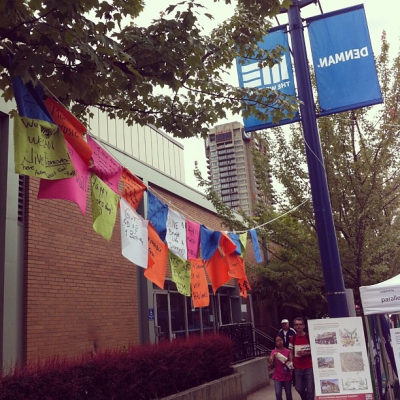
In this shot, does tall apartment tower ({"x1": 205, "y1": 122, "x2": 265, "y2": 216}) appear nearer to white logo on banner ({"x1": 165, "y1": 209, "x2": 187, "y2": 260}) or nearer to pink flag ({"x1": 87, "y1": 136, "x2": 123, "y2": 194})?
white logo on banner ({"x1": 165, "y1": 209, "x2": 187, "y2": 260})

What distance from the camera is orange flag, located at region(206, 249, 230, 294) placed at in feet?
28.2

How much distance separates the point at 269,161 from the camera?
11844 millimetres

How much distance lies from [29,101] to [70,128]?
0.49 meters

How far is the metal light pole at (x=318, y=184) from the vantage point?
6.84 meters

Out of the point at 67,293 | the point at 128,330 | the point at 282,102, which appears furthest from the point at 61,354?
the point at 282,102

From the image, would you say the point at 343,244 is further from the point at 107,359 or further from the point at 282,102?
the point at 107,359

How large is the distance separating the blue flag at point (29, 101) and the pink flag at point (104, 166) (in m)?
0.70

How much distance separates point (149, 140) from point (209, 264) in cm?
915

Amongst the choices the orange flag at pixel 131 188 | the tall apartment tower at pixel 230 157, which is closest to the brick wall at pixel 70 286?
the orange flag at pixel 131 188

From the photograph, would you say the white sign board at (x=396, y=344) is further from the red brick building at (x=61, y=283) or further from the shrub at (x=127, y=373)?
the shrub at (x=127, y=373)

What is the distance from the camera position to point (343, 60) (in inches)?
314

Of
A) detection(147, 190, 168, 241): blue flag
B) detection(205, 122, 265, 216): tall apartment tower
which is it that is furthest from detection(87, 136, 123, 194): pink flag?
detection(205, 122, 265, 216): tall apartment tower

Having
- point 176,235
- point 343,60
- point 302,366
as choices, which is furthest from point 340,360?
point 343,60

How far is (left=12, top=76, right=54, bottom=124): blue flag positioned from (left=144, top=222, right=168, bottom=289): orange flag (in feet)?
7.95
